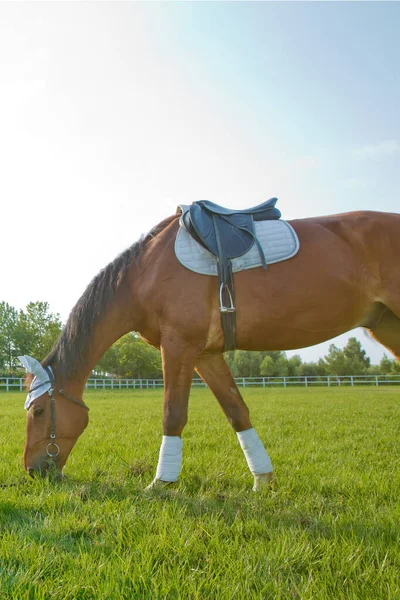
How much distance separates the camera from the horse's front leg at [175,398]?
3650 millimetres

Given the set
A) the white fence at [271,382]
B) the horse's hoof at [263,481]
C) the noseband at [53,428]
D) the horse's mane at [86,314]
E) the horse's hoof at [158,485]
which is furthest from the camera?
the white fence at [271,382]

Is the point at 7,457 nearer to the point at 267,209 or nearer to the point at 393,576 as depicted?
the point at 267,209

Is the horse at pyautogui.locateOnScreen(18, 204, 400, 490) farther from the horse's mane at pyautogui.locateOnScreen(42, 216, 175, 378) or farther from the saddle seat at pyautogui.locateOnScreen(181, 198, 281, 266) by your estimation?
the saddle seat at pyautogui.locateOnScreen(181, 198, 281, 266)

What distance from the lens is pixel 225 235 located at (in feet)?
12.8

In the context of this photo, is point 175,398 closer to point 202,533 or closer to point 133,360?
point 202,533

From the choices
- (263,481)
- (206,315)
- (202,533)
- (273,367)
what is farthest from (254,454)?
(273,367)

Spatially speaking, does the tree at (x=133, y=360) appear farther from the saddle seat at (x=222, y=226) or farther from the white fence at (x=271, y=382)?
the saddle seat at (x=222, y=226)

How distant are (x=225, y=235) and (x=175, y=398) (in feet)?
4.76

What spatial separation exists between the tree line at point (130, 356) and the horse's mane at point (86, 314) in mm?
44535

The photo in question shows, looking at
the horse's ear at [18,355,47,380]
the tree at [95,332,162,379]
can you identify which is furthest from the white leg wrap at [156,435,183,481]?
the tree at [95,332,162,379]

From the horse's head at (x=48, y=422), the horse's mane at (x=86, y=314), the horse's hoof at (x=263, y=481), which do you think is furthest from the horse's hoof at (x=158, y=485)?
the horse's mane at (x=86, y=314)

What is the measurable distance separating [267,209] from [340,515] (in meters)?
2.67

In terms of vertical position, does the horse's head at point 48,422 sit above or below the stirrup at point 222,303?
below

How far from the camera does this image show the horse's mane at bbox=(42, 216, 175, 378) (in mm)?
4164
